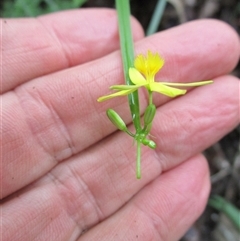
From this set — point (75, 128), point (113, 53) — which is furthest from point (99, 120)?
point (113, 53)

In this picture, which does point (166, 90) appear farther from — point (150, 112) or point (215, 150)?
point (215, 150)

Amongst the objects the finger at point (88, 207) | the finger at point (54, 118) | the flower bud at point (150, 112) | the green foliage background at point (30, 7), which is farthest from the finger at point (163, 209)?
the green foliage background at point (30, 7)

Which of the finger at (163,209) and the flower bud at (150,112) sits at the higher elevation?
the flower bud at (150,112)

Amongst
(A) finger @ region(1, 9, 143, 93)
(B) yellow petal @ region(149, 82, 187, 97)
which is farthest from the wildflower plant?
(A) finger @ region(1, 9, 143, 93)

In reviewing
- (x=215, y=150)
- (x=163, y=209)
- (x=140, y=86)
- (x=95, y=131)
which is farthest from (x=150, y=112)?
(x=215, y=150)

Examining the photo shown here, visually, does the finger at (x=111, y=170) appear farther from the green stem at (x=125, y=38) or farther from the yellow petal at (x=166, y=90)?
the yellow petal at (x=166, y=90)
